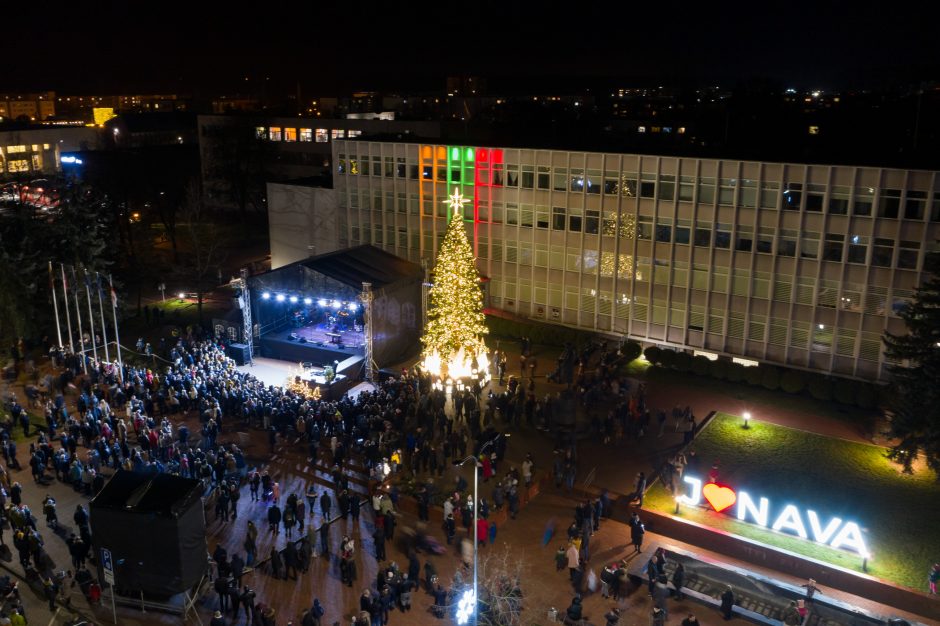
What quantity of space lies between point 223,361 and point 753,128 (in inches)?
2390

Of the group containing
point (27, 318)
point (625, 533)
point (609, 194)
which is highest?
point (609, 194)

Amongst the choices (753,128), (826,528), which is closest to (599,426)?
(826,528)

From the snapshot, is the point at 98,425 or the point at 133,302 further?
the point at 133,302

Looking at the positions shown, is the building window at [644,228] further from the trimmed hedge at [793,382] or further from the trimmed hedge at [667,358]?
the trimmed hedge at [793,382]

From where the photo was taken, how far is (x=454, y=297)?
111 feet

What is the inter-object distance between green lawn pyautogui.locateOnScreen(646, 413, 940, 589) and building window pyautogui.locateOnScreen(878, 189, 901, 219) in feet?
34.2

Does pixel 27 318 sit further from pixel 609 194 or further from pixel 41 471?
pixel 609 194

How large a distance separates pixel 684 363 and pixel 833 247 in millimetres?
8504

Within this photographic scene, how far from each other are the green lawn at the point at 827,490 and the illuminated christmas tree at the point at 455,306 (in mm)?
10808

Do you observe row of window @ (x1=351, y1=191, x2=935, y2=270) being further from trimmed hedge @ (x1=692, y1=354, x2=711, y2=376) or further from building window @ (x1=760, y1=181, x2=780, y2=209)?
trimmed hedge @ (x1=692, y1=354, x2=711, y2=376)

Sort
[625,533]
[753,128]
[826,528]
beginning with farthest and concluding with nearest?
[753,128] < [625,533] < [826,528]

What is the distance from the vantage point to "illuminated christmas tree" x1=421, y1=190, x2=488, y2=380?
33812mm

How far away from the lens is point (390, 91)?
467 feet

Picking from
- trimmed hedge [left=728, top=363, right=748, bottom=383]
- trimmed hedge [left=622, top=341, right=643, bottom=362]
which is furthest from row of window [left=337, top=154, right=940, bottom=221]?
trimmed hedge [left=728, top=363, right=748, bottom=383]
